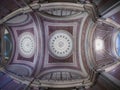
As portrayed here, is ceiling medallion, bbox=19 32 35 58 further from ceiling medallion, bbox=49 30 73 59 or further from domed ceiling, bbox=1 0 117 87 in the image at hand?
ceiling medallion, bbox=49 30 73 59

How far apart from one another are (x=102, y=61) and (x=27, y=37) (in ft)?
17.2

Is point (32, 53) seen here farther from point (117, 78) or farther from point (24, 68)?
point (117, 78)

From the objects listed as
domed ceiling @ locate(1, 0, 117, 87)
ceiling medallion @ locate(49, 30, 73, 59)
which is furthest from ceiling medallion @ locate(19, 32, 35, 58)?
ceiling medallion @ locate(49, 30, 73, 59)

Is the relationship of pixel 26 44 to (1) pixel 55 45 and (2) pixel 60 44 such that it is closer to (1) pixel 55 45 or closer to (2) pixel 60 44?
(1) pixel 55 45

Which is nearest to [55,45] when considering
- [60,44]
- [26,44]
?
[60,44]

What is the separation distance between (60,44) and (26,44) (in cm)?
225

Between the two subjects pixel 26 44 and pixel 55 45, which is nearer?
pixel 26 44

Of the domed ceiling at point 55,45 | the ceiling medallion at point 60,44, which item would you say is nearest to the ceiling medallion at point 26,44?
the domed ceiling at point 55,45

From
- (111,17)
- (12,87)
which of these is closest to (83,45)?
(111,17)

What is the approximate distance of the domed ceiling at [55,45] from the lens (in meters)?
11.1

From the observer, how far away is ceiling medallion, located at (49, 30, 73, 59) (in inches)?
503

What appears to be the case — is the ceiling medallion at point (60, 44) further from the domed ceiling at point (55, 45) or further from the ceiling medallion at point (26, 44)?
the ceiling medallion at point (26, 44)

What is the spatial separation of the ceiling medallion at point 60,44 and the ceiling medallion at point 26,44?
4.14 ft

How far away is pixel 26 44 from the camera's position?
12.9m
